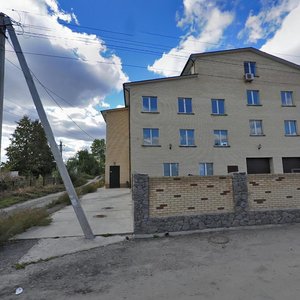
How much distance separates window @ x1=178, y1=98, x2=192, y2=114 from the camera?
1980 cm

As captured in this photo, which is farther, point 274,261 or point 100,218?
point 100,218

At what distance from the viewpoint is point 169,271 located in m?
4.23

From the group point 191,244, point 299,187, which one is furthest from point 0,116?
point 299,187

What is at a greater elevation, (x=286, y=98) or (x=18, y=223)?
(x=286, y=98)

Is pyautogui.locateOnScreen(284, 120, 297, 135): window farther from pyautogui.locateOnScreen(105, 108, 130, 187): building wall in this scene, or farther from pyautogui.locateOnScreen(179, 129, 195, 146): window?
pyautogui.locateOnScreen(105, 108, 130, 187): building wall

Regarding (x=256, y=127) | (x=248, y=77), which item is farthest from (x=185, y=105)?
(x=256, y=127)

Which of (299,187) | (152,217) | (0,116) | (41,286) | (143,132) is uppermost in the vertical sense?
(143,132)

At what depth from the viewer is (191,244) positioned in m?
5.76

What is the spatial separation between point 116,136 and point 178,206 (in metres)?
19.3

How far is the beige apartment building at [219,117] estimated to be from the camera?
62.4 feet

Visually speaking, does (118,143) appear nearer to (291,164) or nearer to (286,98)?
(291,164)

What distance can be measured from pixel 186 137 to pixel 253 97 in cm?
735

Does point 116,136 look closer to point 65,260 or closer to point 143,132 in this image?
point 143,132

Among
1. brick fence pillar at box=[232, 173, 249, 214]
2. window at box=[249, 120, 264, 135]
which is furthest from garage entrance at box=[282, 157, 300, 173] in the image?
brick fence pillar at box=[232, 173, 249, 214]
